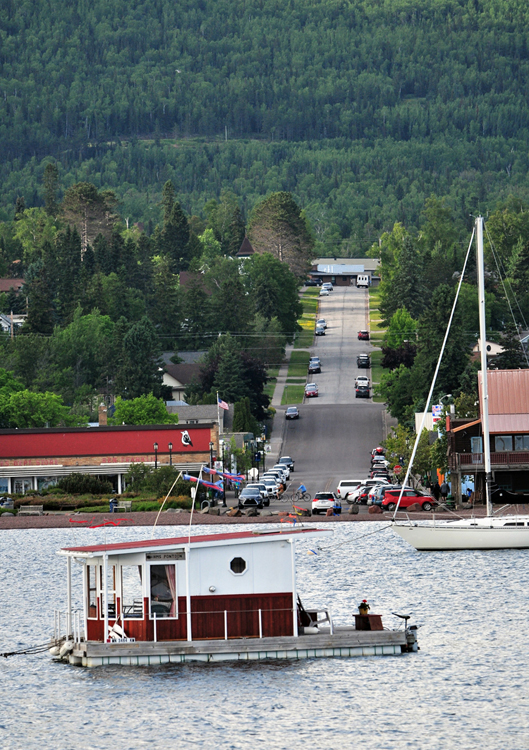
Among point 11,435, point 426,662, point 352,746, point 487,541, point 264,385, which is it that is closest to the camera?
point 352,746

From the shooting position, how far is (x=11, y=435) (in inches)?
5015

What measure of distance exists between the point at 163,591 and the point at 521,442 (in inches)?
2405

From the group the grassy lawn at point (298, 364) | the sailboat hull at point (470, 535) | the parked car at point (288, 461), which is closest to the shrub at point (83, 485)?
the parked car at point (288, 461)

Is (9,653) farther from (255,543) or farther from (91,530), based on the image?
(91,530)

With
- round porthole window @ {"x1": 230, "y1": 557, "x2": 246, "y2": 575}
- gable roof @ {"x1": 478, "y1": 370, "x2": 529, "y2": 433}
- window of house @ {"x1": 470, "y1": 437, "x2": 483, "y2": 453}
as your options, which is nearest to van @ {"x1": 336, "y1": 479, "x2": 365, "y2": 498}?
window of house @ {"x1": 470, "y1": 437, "x2": 483, "y2": 453}

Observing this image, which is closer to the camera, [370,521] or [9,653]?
[9,653]

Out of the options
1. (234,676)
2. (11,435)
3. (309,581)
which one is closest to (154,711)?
(234,676)

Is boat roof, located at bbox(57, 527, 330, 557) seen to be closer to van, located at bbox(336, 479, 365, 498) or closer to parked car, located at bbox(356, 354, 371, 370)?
van, located at bbox(336, 479, 365, 498)

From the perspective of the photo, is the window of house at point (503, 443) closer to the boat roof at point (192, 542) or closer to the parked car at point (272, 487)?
the parked car at point (272, 487)

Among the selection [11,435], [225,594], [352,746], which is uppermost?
[11,435]

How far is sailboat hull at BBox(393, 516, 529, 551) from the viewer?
6726 cm

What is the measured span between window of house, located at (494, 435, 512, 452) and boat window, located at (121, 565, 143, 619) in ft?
113

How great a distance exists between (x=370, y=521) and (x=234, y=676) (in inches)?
2130

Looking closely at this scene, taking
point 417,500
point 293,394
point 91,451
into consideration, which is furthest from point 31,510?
point 293,394
